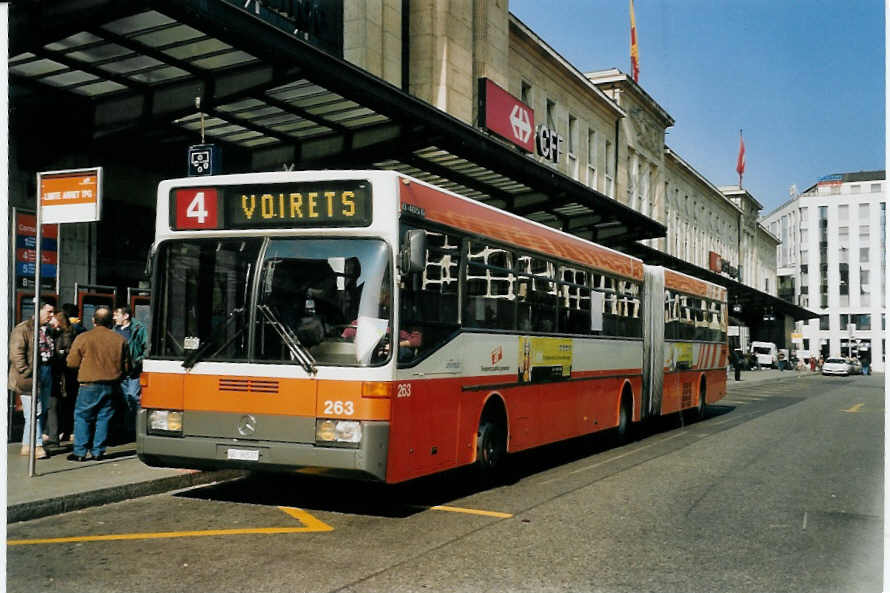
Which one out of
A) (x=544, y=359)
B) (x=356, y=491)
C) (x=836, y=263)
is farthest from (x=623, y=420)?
(x=836, y=263)

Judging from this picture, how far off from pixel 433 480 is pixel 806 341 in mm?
99715

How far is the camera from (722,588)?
18.9ft

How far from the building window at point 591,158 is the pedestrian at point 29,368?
31.0 m

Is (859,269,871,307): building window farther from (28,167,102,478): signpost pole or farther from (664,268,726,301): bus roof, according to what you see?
(28,167,102,478): signpost pole

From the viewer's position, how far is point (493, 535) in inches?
283

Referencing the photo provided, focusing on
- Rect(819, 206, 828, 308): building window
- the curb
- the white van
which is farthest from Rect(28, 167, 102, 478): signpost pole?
Rect(819, 206, 828, 308): building window

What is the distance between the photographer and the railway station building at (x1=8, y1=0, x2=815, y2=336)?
11573 millimetres

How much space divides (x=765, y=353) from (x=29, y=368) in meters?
73.5

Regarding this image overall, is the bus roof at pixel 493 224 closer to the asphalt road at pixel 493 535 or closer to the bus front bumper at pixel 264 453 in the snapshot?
the bus front bumper at pixel 264 453

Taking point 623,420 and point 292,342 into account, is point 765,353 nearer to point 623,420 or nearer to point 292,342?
point 623,420

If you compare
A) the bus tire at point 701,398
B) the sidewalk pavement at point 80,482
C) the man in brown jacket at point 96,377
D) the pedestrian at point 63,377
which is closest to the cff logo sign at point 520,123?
the bus tire at point 701,398

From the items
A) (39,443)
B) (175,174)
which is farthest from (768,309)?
(39,443)

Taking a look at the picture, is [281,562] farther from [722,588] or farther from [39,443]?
[39,443]

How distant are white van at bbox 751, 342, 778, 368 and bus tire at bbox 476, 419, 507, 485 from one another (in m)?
69.8
